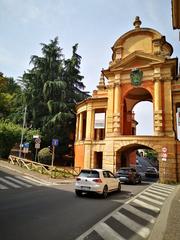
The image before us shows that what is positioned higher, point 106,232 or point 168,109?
point 168,109

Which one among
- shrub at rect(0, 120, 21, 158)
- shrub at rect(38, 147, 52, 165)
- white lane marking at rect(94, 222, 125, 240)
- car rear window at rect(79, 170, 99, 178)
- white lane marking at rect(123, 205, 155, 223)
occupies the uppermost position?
shrub at rect(0, 120, 21, 158)

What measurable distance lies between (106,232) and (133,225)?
132 cm

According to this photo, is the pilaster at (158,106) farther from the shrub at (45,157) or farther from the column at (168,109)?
the shrub at (45,157)

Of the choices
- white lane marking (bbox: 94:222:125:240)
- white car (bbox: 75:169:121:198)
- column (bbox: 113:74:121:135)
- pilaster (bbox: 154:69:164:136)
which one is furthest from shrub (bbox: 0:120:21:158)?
white lane marking (bbox: 94:222:125:240)

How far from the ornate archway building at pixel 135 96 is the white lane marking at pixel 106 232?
2054 cm

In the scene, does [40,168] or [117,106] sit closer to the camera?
[40,168]

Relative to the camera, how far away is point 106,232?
663 cm

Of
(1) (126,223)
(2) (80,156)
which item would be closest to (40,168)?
(2) (80,156)

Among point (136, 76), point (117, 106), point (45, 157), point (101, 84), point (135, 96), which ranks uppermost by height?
point (101, 84)

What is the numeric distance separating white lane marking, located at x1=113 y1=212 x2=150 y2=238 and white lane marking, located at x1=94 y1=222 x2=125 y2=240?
67cm

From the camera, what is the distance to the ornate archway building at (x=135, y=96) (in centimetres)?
2762

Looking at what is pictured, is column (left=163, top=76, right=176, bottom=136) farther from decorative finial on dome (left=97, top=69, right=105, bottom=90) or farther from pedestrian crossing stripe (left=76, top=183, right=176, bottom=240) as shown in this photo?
pedestrian crossing stripe (left=76, top=183, right=176, bottom=240)

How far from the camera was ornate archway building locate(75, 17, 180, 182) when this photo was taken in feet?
90.6

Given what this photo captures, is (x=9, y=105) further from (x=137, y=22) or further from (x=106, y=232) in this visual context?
(x=106, y=232)
